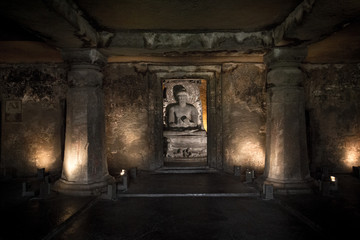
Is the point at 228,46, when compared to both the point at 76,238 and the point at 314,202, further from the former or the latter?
the point at 76,238

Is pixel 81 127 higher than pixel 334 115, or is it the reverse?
pixel 334 115

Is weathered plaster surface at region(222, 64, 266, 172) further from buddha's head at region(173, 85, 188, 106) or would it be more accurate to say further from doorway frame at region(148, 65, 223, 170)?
buddha's head at region(173, 85, 188, 106)

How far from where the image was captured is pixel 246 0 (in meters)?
3.00

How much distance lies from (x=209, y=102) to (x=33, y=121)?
4503mm

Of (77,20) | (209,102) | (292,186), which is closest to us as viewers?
(77,20)

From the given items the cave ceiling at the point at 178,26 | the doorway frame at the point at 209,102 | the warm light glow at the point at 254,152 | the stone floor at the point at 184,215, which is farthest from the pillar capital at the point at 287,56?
the stone floor at the point at 184,215

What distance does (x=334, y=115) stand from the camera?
19.2 ft

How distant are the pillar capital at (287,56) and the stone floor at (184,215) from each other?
7.67 ft

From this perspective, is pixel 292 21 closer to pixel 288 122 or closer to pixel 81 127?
pixel 288 122

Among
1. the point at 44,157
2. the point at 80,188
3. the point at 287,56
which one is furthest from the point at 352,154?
the point at 44,157

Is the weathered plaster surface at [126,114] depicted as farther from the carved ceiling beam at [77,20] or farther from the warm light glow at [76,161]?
the carved ceiling beam at [77,20]

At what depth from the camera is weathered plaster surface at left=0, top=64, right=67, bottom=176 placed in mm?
5719

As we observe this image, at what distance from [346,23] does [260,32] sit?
1314 millimetres

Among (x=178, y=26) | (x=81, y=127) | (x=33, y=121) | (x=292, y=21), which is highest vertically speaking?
(x=178, y=26)
